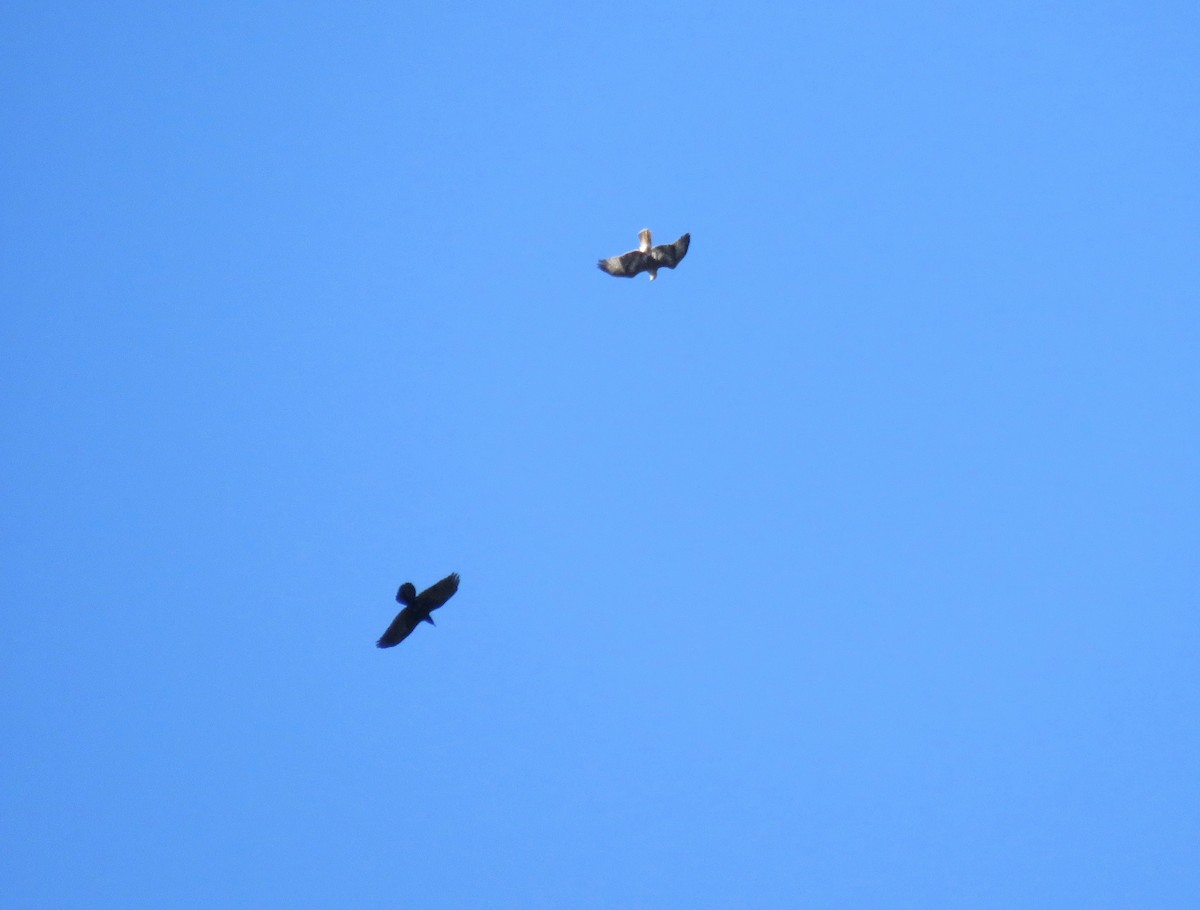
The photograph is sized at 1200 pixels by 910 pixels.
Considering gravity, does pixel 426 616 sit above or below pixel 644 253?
below

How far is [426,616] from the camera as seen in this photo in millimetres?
19766

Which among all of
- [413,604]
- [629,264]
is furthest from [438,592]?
[629,264]

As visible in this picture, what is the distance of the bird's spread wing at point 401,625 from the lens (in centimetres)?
1933

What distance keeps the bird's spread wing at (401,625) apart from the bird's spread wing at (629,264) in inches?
253

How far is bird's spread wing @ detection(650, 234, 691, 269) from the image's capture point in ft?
68.4

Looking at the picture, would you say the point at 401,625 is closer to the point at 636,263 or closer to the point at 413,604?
the point at 413,604

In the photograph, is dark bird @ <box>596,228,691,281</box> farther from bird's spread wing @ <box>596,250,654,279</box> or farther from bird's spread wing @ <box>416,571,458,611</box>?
bird's spread wing @ <box>416,571,458,611</box>

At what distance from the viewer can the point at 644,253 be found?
20.9m

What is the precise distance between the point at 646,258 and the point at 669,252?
1.30ft

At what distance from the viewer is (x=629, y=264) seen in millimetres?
20953

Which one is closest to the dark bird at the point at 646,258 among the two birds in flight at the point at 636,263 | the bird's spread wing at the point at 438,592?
the two birds in flight at the point at 636,263

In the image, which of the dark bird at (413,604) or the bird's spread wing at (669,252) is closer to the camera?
the dark bird at (413,604)

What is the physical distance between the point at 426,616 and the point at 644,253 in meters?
6.94

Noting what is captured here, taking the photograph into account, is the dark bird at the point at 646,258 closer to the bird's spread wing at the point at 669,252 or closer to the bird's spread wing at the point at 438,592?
the bird's spread wing at the point at 669,252
